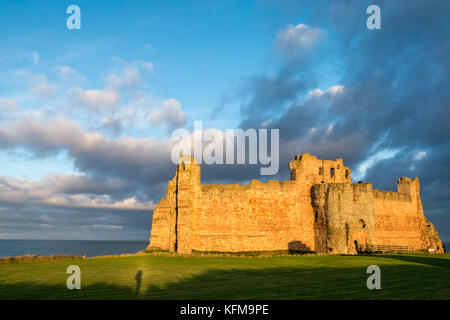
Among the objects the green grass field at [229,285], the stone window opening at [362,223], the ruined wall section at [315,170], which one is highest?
the ruined wall section at [315,170]

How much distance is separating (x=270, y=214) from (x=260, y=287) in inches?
927

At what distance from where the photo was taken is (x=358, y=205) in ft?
117

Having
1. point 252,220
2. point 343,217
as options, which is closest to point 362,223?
point 343,217

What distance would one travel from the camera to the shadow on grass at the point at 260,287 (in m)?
11.8

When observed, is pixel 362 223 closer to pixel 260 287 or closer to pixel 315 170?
pixel 315 170

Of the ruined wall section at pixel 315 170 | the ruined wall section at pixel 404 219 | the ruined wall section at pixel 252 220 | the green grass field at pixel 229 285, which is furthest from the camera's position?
the ruined wall section at pixel 404 219

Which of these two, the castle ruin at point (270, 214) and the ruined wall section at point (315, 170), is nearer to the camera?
the castle ruin at point (270, 214)

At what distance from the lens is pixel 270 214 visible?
37094 millimetres

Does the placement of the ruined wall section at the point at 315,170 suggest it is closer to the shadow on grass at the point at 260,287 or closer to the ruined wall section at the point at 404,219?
the ruined wall section at the point at 404,219

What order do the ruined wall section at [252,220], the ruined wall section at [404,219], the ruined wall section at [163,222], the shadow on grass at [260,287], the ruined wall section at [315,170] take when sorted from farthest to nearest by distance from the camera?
1. the ruined wall section at [404,219]
2. the ruined wall section at [315,170]
3. the ruined wall section at [163,222]
4. the ruined wall section at [252,220]
5. the shadow on grass at [260,287]

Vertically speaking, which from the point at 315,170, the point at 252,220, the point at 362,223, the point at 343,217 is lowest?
the point at 362,223

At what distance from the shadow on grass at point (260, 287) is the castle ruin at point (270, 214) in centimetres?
1777

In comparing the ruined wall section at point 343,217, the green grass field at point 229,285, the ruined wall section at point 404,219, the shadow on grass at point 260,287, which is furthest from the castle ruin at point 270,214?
the shadow on grass at point 260,287
